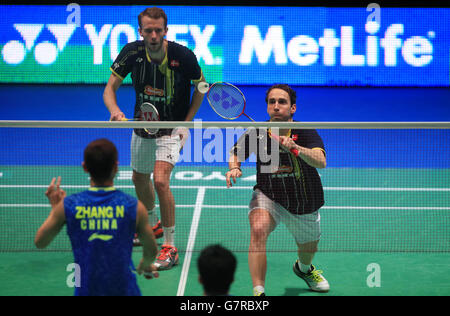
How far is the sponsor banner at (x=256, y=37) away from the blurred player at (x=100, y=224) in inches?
435

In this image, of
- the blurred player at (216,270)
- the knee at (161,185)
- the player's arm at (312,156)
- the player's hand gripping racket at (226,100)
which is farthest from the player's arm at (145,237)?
the player's hand gripping racket at (226,100)

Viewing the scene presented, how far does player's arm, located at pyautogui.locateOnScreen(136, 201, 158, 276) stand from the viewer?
3.11 metres

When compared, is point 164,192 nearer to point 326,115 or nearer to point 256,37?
point 326,115

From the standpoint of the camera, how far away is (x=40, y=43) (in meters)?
13.8

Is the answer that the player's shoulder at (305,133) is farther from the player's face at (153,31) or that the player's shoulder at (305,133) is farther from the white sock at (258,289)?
the player's face at (153,31)

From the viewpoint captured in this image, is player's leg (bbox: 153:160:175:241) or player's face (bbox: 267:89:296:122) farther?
player's leg (bbox: 153:160:175:241)

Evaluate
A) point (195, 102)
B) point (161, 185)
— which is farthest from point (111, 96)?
point (161, 185)

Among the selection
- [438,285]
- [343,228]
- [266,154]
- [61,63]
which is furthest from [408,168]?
[61,63]

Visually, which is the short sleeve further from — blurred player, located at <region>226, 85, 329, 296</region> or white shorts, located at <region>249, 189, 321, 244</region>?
white shorts, located at <region>249, 189, 321, 244</region>

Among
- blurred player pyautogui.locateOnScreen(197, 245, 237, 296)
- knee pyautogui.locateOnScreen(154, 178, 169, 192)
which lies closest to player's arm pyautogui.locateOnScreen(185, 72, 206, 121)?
knee pyautogui.locateOnScreen(154, 178, 169, 192)

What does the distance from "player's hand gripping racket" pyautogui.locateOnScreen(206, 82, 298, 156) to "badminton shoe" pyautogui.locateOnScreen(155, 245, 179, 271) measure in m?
1.30

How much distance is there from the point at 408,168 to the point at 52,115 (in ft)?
23.6

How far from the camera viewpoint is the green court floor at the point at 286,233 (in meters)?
4.95

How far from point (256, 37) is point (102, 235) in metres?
11.4
